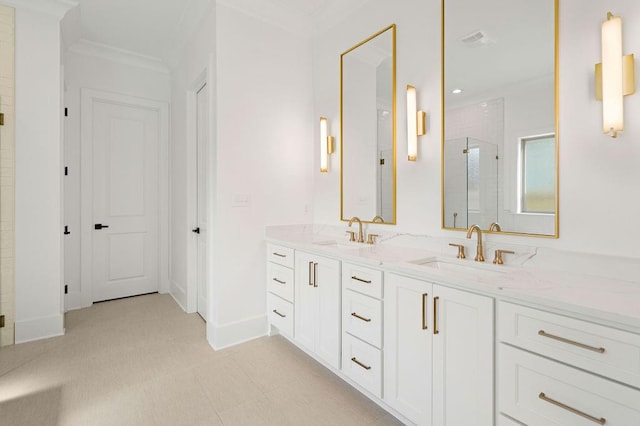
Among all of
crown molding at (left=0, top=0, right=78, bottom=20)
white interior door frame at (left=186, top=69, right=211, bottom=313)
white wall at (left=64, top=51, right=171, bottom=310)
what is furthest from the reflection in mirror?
white wall at (left=64, top=51, right=171, bottom=310)

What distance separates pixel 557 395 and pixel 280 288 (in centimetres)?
193

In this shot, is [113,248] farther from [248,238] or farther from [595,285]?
[595,285]

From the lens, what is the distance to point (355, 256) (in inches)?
74.5

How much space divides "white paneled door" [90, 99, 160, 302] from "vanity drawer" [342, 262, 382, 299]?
311 centimetres

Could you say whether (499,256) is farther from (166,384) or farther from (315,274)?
(166,384)

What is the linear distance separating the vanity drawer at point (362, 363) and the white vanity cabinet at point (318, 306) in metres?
0.08

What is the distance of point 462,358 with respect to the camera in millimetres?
1360

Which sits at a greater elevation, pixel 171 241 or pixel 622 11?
pixel 622 11

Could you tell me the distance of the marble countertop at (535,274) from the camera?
1046mm

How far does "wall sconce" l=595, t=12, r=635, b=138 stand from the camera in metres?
1.30

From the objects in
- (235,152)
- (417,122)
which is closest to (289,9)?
(235,152)

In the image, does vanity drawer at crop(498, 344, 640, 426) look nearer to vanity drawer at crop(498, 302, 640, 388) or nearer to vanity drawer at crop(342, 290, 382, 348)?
vanity drawer at crop(498, 302, 640, 388)

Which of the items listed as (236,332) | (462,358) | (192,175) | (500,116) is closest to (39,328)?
(236,332)

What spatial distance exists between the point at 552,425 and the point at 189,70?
3797 millimetres
